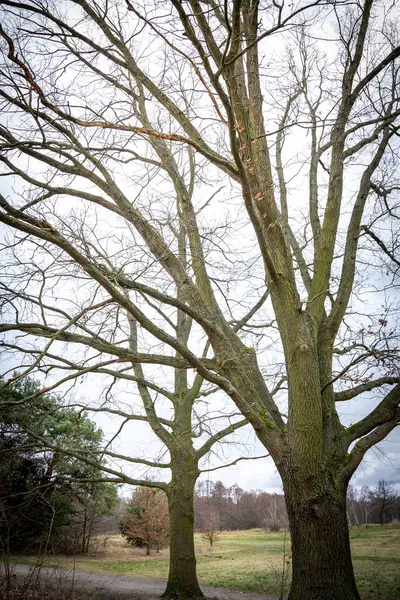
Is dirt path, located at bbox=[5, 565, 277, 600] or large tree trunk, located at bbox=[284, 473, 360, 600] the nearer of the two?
large tree trunk, located at bbox=[284, 473, 360, 600]

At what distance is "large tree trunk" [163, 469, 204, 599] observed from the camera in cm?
782

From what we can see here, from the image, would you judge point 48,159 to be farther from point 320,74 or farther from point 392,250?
point 392,250

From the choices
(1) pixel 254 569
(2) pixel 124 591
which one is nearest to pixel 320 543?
(2) pixel 124 591

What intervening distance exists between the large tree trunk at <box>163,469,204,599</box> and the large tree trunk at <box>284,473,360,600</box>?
15.7 ft

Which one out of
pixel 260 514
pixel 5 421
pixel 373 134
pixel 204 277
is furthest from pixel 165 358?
pixel 260 514

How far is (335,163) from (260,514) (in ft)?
201

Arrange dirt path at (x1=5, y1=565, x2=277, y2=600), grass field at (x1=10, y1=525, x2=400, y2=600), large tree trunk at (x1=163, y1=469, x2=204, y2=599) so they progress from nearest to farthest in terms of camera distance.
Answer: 1. large tree trunk at (x1=163, y1=469, x2=204, y2=599)
2. dirt path at (x1=5, y1=565, x2=277, y2=600)
3. grass field at (x1=10, y1=525, x2=400, y2=600)

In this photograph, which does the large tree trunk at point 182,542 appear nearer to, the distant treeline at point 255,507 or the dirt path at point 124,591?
the dirt path at point 124,591

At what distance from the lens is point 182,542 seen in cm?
813

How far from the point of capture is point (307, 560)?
154 inches

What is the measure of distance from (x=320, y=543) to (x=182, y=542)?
204 inches

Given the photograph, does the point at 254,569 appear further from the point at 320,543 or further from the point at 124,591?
the point at 320,543

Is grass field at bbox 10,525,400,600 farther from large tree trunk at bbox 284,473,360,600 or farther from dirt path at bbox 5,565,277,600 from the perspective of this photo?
large tree trunk at bbox 284,473,360,600

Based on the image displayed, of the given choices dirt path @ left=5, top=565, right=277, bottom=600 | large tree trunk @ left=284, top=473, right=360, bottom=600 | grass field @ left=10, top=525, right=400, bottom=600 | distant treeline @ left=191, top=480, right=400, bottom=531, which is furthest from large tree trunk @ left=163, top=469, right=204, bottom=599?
distant treeline @ left=191, top=480, right=400, bottom=531
